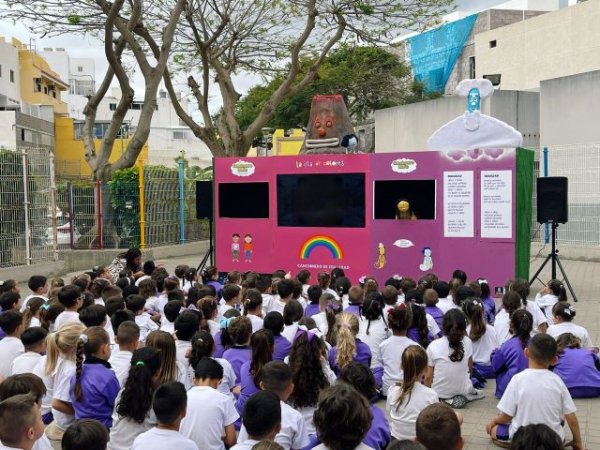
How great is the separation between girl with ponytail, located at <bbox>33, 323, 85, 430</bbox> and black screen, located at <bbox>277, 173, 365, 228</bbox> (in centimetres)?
730

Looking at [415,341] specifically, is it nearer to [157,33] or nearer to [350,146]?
[350,146]

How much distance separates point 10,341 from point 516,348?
4244 mm

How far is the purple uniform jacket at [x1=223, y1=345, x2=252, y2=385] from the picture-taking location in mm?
5520

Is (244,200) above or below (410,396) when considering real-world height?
above

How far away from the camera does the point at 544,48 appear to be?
32.3 metres

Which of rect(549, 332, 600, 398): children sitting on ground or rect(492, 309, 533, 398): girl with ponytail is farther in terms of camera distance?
rect(549, 332, 600, 398): children sitting on ground

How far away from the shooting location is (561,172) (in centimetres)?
1639

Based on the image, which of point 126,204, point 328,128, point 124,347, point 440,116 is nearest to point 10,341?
point 124,347

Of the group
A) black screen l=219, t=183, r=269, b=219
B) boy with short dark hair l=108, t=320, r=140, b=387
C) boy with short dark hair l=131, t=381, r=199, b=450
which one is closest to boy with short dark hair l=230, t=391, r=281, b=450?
boy with short dark hair l=131, t=381, r=199, b=450

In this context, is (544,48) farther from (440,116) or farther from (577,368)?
(577,368)

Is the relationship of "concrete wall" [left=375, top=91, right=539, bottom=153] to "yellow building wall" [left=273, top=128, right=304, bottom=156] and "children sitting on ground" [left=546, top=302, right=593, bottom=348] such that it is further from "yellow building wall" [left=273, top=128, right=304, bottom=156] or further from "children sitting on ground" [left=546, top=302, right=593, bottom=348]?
"children sitting on ground" [left=546, top=302, right=593, bottom=348]

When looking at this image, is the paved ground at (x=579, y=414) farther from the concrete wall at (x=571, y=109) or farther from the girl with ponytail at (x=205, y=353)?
the concrete wall at (x=571, y=109)

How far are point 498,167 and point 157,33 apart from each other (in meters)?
12.7

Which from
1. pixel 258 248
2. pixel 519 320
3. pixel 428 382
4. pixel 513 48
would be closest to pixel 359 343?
pixel 428 382
